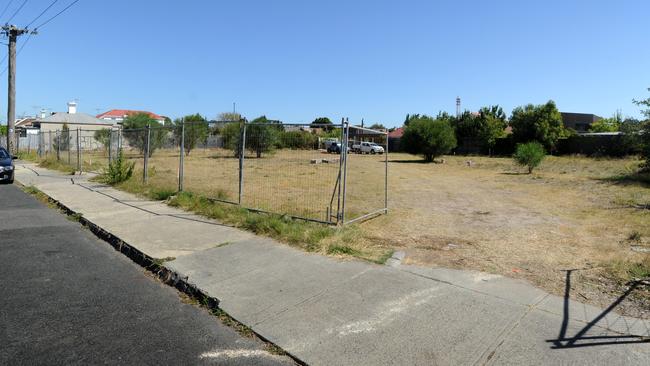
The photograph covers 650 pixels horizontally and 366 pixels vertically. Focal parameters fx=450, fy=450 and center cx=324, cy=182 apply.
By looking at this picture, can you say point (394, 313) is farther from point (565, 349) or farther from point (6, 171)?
point (6, 171)

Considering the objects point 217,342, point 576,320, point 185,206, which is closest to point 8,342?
point 217,342

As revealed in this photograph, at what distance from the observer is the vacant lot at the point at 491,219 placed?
5.94 m

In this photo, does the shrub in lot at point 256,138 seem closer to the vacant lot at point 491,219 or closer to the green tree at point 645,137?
the vacant lot at point 491,219

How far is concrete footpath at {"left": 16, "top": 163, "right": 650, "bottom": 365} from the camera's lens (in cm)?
357

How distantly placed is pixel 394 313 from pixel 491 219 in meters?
6.68

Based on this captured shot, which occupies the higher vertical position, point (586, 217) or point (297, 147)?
point (297, 147)

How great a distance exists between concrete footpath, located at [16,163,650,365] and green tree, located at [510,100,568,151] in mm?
47970

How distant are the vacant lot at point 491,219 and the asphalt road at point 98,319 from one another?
2997mm

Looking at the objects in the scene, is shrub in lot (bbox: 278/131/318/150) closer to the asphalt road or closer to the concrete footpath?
the concrete footpath

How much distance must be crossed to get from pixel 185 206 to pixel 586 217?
937 cm

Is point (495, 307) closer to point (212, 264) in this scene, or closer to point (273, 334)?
point (273, 334)

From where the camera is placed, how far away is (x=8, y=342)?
370 centimetres

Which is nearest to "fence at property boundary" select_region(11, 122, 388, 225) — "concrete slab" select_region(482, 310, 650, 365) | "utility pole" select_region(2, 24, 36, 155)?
"concrete slab" select_region(482, 310, 650, 365)

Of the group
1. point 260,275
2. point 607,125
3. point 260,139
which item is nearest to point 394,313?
point 260,275
